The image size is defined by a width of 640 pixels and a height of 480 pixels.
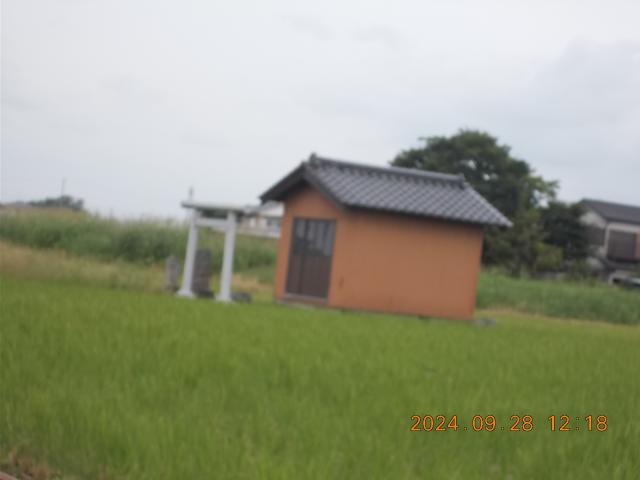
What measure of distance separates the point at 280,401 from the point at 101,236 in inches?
762

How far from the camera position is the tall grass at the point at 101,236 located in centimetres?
2286

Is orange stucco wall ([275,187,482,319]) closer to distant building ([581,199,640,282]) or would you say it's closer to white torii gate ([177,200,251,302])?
white torii gate ([177,200,251,302])

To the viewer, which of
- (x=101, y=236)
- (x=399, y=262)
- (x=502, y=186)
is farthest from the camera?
(x=502, y=186)

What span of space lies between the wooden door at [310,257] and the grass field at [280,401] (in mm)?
5838

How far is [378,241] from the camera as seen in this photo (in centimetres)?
1431

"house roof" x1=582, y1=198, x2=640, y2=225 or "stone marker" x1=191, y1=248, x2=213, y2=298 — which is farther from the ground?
"house roof" x1=582, y1=198, x2=640, y2=225

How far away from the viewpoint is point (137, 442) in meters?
3.81

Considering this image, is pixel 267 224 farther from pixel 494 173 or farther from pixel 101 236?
pixel 101 236

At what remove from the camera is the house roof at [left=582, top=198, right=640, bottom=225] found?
39875 mm

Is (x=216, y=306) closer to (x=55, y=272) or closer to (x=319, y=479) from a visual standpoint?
(x=55, y=272)

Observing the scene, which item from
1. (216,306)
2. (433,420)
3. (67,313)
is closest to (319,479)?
(433,420)

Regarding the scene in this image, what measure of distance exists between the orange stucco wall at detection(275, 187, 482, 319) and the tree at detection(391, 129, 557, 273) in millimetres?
20401
